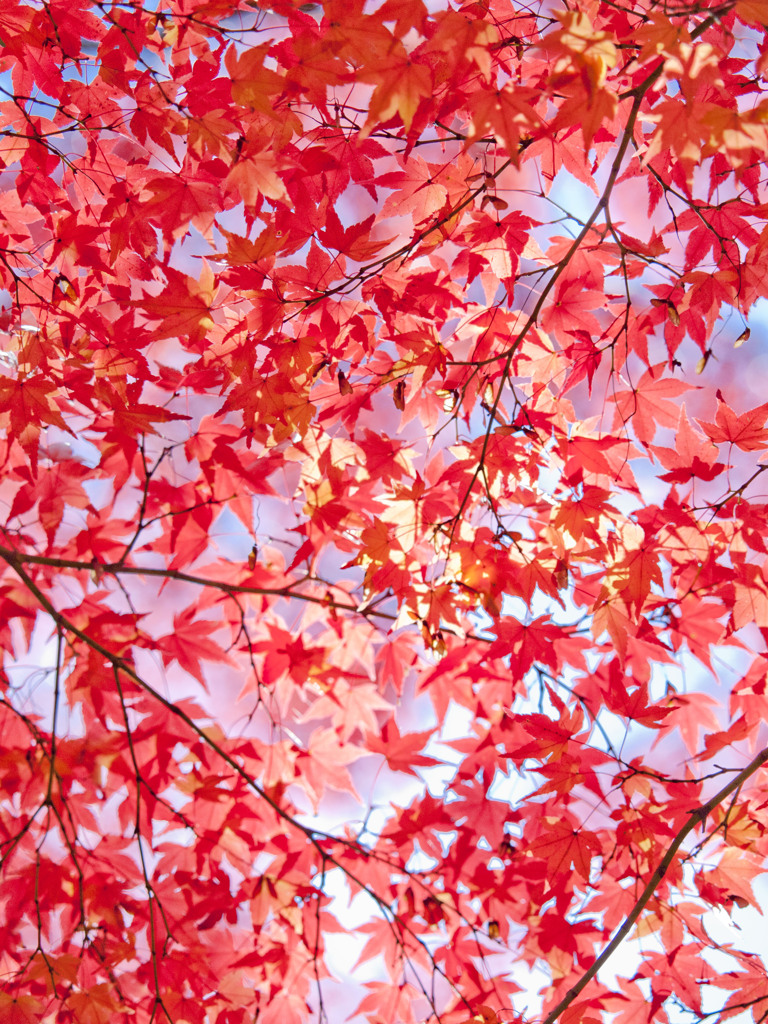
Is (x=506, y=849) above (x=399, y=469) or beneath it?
beneath

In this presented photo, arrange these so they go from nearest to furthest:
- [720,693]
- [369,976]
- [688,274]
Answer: [688,274]
[720,693]
[369,976]

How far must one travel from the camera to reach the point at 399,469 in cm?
143

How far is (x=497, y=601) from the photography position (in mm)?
1373

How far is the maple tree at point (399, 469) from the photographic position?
3.64 ft

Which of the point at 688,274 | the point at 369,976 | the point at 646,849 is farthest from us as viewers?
the point at 369,976

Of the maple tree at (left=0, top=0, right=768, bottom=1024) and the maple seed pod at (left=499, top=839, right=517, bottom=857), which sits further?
the maple seed pod at (left=499, top=839, right=517, bottom=857)

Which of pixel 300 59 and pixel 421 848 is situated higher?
pixel 300 59

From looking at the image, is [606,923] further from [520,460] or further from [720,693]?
[520,460]

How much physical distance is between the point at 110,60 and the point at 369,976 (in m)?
2.57

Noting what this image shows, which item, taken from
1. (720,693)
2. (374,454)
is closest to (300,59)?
(374,454)

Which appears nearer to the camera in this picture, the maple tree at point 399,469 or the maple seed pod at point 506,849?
the maple tree at point 399,469

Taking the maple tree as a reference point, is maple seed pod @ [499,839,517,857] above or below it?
below

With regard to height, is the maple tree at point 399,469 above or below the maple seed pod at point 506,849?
above

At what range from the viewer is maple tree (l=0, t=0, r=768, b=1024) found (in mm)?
1110
